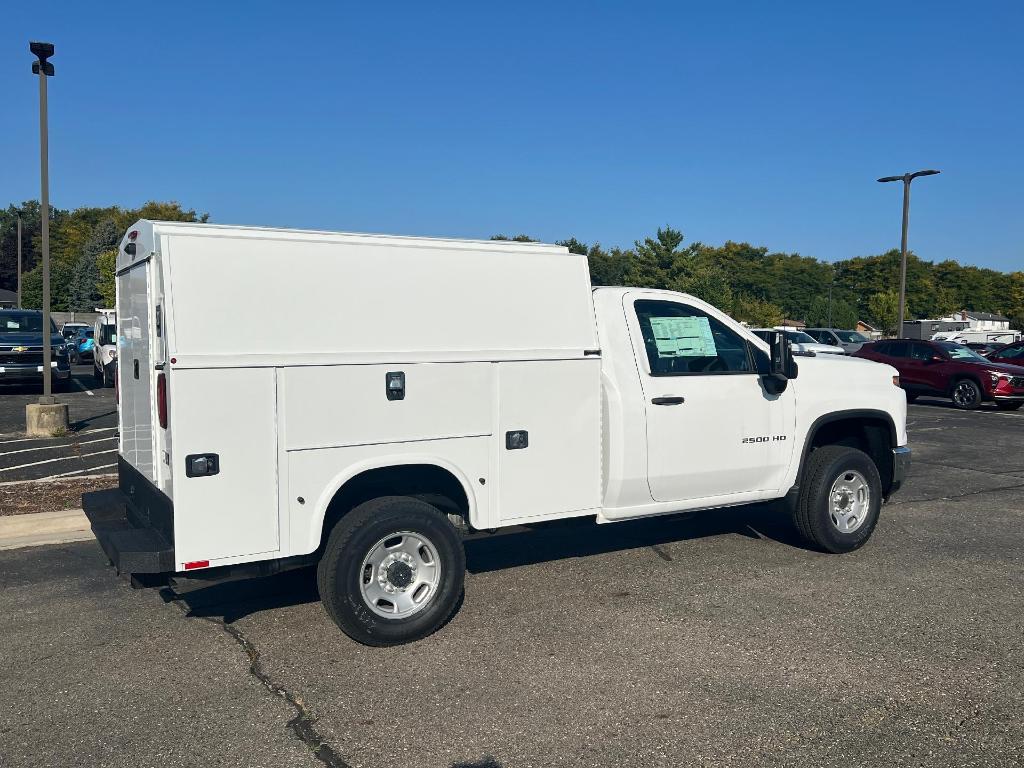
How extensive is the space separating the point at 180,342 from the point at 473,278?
5.72ft

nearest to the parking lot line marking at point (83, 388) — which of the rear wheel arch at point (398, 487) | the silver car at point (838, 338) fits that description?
the rear wheel arch at point (398, 487)

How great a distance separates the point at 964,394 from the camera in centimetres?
2041

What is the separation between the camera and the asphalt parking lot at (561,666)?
384 cm

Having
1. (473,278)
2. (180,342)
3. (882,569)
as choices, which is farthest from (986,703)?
(180,342)

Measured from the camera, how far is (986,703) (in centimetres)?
424

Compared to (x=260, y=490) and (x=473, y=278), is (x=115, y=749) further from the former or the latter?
(x=473, y=278)

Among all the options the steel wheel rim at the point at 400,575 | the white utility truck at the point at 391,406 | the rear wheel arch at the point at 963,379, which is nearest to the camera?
the white utility truck at the point at 391,406

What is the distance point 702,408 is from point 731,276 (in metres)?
→ 126

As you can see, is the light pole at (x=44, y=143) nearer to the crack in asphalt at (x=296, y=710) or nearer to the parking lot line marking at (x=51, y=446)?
the parking lot line marking at (x=51, y=446)

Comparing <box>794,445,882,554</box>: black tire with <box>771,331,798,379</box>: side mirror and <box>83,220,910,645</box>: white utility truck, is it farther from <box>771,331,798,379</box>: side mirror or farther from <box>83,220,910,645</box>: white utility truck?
<box>771,331,798,379</box>: side mirror

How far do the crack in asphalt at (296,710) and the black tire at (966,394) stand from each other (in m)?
19.1

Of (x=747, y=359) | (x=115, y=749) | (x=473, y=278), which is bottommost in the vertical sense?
(x=115, y=749)

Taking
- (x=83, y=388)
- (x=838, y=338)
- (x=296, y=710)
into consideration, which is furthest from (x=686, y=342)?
(x=838, y=338)

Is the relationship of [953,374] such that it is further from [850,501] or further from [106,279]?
[106,279]
